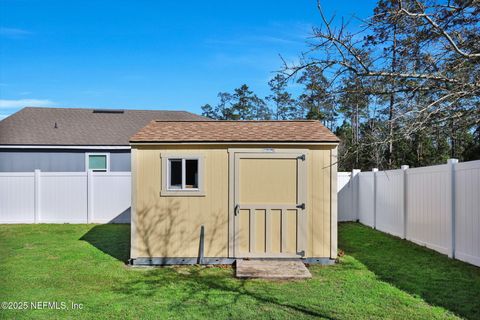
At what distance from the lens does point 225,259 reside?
309 inches

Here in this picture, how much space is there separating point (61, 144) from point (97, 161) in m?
1.53

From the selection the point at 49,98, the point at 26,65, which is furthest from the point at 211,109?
the point at 26,65

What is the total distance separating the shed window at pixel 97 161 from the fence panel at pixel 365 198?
1002cm

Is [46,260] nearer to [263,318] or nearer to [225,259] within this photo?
[225,259]

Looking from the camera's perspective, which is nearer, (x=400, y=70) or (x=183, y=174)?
(x=400, y=70)

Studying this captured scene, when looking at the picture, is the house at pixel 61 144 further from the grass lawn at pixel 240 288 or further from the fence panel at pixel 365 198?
the fence panel at pixel 365 198

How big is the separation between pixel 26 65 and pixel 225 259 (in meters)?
10.3

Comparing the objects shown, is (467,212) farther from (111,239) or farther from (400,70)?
(111,239)

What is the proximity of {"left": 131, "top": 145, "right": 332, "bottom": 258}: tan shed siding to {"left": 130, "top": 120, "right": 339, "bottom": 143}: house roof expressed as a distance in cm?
18

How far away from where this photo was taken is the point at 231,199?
7922 mm

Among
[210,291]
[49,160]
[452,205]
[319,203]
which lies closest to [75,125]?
[49,160]

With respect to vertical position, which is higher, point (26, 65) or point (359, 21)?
point (26, 65)

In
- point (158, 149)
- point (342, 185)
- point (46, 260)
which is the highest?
point (158, 149)

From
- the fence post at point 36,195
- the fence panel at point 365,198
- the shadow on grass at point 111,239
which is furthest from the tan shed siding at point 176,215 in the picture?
the fence post at point 36,195
